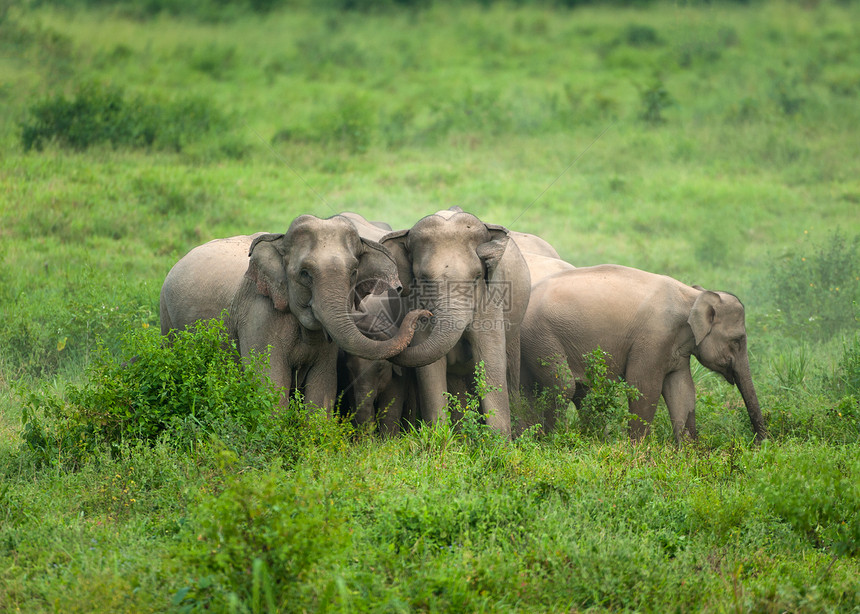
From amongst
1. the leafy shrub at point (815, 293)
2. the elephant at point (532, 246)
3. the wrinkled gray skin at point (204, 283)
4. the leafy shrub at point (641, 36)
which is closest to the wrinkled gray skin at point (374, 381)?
the wrinkled gray skin at point (204, 283)

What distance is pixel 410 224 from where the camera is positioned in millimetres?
13945

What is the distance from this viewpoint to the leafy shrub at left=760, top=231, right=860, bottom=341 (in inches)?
432

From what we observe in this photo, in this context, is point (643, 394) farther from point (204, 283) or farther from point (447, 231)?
point (204, 283)

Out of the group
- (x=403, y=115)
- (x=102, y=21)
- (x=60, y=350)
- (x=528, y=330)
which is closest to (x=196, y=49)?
(x=102, y=21)

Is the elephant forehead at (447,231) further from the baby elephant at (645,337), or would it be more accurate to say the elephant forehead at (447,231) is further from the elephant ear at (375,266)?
the baby elephant at (645,337)

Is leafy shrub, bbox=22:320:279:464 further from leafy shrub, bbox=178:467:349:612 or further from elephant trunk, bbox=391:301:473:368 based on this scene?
leafy shrub, bbox=178:467:349:612

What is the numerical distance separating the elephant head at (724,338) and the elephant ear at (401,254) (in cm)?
256

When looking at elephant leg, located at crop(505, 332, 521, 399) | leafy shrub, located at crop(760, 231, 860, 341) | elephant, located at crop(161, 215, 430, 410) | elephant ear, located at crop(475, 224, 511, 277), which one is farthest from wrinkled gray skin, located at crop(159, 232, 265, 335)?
leafy shrub, located at crop(760, 231, 860, 341)

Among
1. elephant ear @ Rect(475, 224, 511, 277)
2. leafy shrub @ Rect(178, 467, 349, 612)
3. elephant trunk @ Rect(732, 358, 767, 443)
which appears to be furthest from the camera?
elephant trunk @ Rect(732, 358, 767, 443)

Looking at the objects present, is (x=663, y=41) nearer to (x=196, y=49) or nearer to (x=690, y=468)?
(x=196, y=49)

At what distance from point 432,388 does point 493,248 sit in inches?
43.0

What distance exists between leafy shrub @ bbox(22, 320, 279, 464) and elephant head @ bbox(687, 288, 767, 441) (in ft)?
12.0

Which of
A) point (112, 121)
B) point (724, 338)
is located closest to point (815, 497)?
point (724, 338)

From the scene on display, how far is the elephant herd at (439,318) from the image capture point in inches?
252
